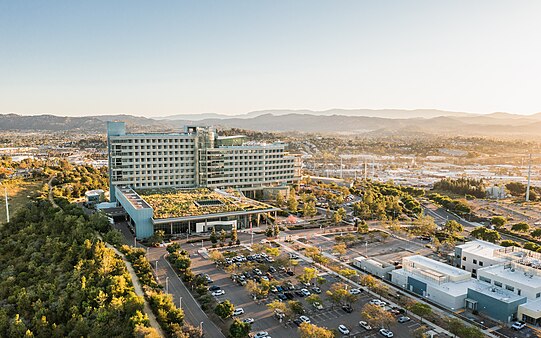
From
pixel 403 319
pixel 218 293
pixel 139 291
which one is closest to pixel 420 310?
pixel 403 319

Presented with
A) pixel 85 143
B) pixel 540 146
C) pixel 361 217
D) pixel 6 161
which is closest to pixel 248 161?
pixel 361 217

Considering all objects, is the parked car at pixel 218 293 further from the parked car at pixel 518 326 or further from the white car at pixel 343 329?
the parked car at pixel 518 326

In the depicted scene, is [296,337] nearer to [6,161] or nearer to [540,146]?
[6,161]

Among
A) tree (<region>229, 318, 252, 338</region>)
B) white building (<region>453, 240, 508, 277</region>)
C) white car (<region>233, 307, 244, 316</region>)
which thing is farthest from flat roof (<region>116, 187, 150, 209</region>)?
white building (<region>453, 240, 508, 277</region>)

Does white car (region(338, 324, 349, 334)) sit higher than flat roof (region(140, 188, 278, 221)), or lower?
lower

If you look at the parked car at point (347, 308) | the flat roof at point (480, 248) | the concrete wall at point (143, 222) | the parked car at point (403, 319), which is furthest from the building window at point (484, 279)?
the concrete wall at point (143, 222)

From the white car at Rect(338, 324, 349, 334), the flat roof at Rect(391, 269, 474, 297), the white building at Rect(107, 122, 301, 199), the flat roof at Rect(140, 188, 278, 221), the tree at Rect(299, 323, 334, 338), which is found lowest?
the white car at Rect(338, 324, 349, 334)

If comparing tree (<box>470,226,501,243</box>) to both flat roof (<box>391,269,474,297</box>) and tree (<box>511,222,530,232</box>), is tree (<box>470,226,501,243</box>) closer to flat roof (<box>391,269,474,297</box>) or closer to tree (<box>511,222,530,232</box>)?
tree (<box>511,222,530,232</box>)
